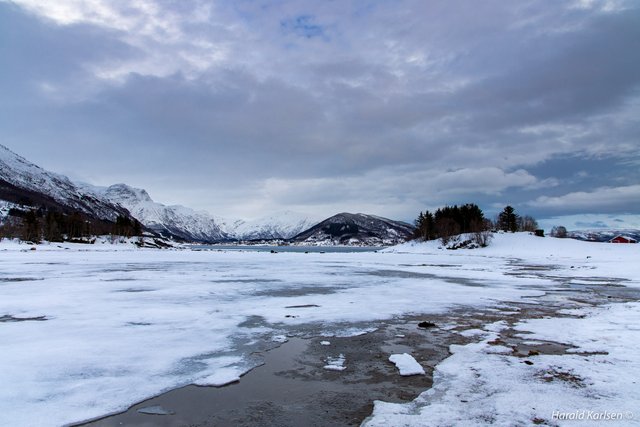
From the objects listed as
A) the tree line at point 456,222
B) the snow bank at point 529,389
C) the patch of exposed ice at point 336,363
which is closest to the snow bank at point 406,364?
the snow bank at point 529,389

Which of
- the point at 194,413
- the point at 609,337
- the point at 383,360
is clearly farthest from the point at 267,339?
the point at 609,337

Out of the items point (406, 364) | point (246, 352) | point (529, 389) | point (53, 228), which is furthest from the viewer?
point (53, 228)

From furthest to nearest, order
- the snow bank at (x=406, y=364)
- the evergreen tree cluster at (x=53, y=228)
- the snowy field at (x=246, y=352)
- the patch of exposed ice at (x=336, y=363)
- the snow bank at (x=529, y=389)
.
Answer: the evergreen tree cluster at (x=53, y=228) → the patch of exposed ice at (x=336, y=363) → the snow bank at (x=406, y=364) → the snowy field at (x=246, y=352) → the snow bank at (x=529, y=389)

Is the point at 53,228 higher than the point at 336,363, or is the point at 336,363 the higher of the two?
the point at 53,228

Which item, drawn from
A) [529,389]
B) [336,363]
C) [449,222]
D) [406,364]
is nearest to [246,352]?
[336,363]

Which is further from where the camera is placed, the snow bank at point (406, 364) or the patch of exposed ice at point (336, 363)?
the patch of exposed ice at point (336, 363)

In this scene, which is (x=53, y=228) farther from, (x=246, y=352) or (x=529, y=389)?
(x=529, y=389)

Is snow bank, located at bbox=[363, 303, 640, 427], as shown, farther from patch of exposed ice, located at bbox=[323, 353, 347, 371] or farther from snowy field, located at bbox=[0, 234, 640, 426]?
patch of exposed ice, located at bbox=[323, 353, 347, 371]

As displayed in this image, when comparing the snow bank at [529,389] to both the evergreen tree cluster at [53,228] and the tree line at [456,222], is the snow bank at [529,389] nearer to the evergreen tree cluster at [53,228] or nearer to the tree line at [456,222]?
the tree line at [456,222]

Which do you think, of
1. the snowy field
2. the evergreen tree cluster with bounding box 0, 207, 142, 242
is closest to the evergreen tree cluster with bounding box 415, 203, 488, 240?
the snowy field

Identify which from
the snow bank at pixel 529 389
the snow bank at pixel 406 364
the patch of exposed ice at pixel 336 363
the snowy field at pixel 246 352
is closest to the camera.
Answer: the snow bank at pixel 529 389

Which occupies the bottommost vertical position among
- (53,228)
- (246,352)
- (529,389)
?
(246,352)

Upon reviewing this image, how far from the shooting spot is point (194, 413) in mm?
5242

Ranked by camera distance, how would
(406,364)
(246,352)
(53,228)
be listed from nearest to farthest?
1. (406,364)
2. (246,352)
3. (53,228)
